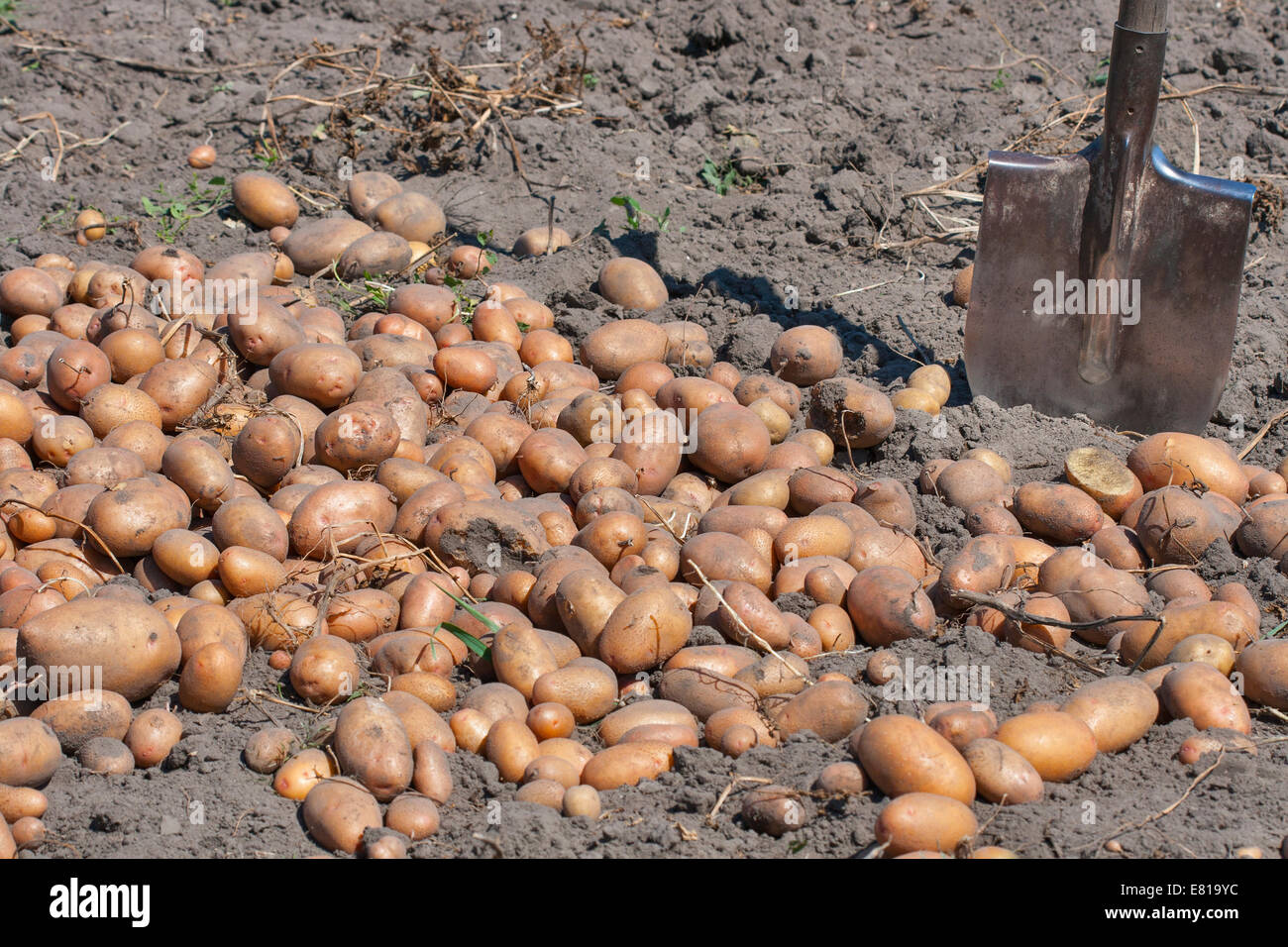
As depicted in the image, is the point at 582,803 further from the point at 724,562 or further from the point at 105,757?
the point at 105,757

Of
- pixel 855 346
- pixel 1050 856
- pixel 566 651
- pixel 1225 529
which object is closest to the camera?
pixel 1050 856

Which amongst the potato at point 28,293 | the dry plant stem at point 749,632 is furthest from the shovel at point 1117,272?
the potato at point 28,293

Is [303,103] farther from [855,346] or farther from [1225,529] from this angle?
[1225,529]

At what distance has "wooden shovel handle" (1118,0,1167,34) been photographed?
129 inches

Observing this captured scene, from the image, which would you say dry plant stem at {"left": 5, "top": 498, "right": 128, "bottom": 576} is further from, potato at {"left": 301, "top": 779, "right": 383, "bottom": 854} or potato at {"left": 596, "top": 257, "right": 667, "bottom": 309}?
potato at {"left": 596, "top": 257, "right": 667, "bottom": 309}

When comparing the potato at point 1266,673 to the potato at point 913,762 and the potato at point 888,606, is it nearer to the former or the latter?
the potato at point 888,606

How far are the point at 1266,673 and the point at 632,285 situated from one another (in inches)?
102

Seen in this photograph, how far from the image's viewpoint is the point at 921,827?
188cm

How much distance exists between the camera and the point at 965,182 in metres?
5.00

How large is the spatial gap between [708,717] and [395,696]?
66cm

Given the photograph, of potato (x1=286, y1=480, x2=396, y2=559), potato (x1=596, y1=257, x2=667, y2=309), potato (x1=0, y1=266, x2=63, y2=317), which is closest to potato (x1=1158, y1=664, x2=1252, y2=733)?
potato (x1=286, y1=480, x2=396, y2=559)

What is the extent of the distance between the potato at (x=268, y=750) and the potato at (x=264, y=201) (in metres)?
3.03

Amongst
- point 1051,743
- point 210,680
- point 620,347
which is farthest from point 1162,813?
point 620,347

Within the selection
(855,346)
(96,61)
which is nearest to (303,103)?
(96,61)
